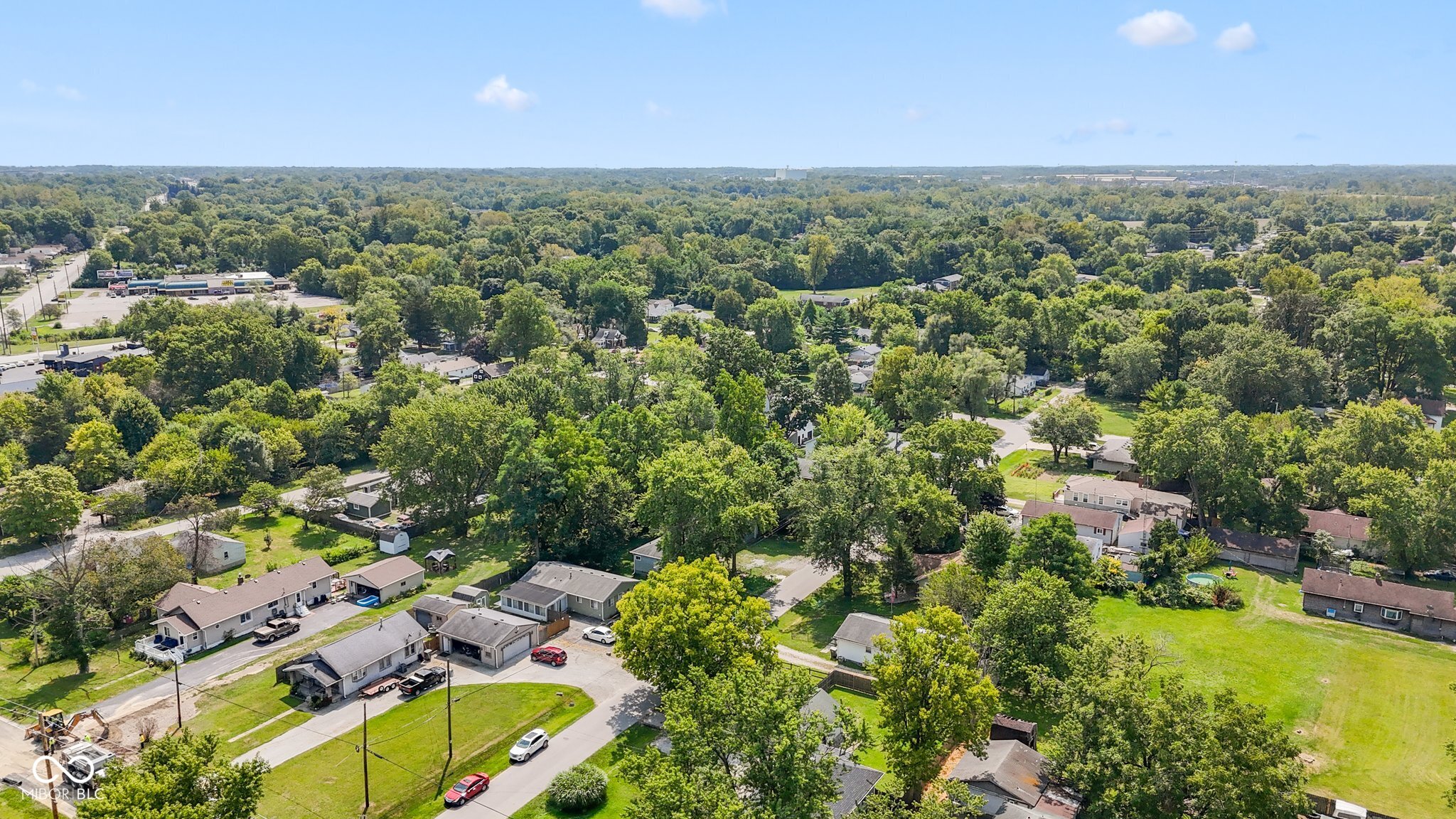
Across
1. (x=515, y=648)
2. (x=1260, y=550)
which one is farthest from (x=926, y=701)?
(x=1260, y=550)

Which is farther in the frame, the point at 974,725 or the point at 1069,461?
the point at 1069,461

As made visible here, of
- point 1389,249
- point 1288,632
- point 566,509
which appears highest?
point 1389,249

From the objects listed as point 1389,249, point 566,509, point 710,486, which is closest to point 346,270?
point 566,509

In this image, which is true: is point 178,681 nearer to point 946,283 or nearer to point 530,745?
point 530,745

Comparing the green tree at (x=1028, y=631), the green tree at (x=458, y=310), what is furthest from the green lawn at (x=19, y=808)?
the green tree at (x=458, y=310)

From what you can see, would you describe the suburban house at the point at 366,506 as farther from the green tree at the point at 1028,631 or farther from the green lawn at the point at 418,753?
the green tree at the point at 1028,631

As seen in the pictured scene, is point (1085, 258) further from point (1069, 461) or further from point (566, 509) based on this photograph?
point (566, 509)

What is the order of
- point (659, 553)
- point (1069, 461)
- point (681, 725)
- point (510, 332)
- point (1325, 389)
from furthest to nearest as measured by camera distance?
point (510, 332) < point (1325, 389) < point (1069, 461) < point (659, 553) < point (681, 725)

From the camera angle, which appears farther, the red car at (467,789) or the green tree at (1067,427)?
the green tree at (1067,427)
